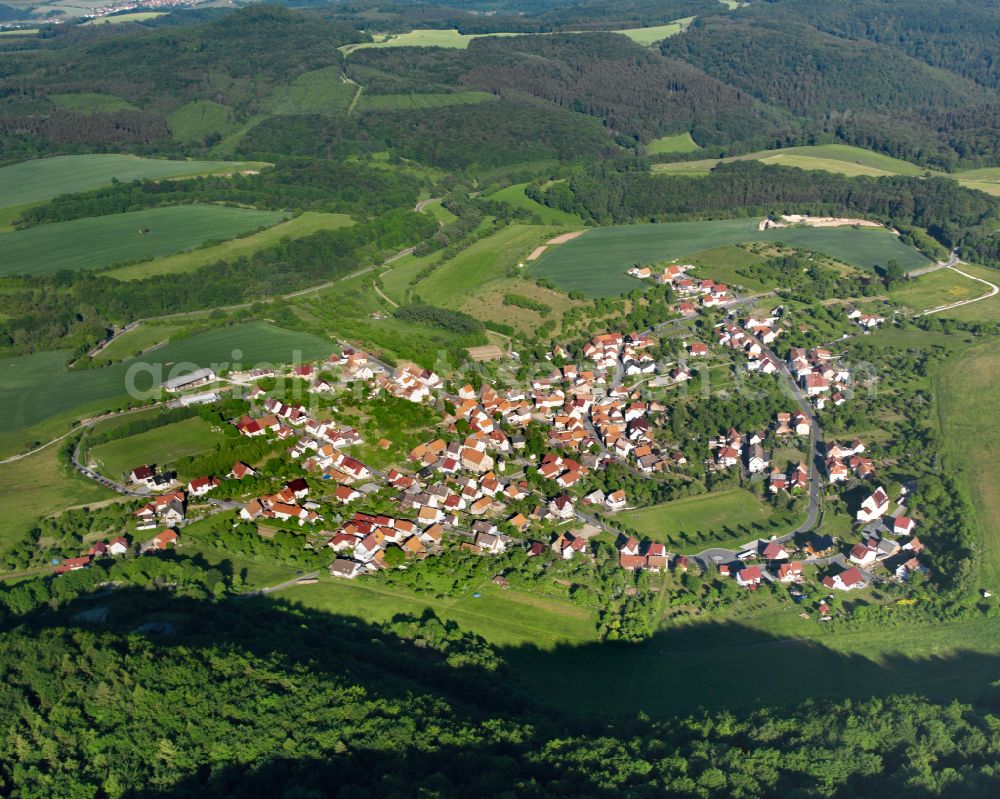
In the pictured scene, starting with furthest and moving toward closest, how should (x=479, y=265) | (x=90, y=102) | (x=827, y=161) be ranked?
(x=90, y=102), (x=827, y=161), (x=479, y=265)

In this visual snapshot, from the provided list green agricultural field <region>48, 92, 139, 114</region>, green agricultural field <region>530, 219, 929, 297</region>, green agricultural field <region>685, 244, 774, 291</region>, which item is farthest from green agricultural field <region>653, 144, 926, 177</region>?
green agricultural field <region>48, 92, 139, 114</region>

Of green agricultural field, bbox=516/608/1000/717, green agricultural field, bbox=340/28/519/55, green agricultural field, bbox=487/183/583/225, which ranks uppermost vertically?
green agricultural field, bbox=340/28/519/55

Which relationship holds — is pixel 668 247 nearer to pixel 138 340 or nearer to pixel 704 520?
pixel 704 520

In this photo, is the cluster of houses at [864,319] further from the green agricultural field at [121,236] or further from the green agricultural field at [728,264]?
the green agricultural field at [121,236]

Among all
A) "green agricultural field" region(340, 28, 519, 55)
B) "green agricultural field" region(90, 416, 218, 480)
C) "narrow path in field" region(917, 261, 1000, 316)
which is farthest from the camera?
"green agricultural field" region(340, 28, 519, 55)

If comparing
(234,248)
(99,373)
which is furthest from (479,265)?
(99,373)

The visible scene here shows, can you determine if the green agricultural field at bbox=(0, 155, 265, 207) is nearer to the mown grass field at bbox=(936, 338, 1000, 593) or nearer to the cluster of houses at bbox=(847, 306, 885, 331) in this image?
the cluster of houses at bbox=(847, 306, 885, 331)

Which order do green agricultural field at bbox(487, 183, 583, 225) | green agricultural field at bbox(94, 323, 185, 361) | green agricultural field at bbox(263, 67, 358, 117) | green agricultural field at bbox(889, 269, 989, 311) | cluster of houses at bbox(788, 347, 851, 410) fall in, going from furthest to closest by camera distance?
green agricultural field at bbox(263, 67, 358, 117) → green agricultural field at bbox(487, 183, 583, 225) → green agricultural field at bbox(889, 269, 989, 311) → green agricultural field at bbox(94, 323, 185, 361) → cluster of houses at bbox(788, 347, 851, 410)
